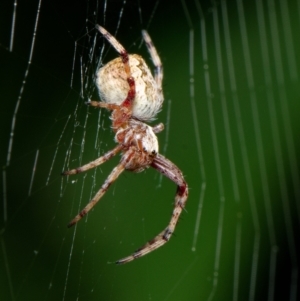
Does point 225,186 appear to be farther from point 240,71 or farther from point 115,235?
point 240,71

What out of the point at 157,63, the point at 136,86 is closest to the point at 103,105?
the point at 136,86

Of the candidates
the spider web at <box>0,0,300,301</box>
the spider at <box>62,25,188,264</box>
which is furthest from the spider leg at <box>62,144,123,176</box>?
the spider web at <box>0,0,300,301</box>

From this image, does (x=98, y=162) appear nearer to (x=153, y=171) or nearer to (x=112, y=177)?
(x=112, y=177)

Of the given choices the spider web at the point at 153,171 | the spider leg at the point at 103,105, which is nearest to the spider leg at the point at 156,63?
the spider web at the point at 153,171

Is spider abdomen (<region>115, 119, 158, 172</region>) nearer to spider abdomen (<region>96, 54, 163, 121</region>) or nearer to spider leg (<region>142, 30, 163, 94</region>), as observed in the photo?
spider abdomen (<region>96, 54, 163, 121</region>)

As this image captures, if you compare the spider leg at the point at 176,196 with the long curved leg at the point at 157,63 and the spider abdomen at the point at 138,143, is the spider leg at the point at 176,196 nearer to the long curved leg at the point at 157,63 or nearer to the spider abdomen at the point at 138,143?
the spider abdomen at the point at 138,143

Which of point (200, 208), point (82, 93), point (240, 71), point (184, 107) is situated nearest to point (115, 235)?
point (200, 208)

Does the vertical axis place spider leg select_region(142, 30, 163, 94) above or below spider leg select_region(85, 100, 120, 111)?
above
